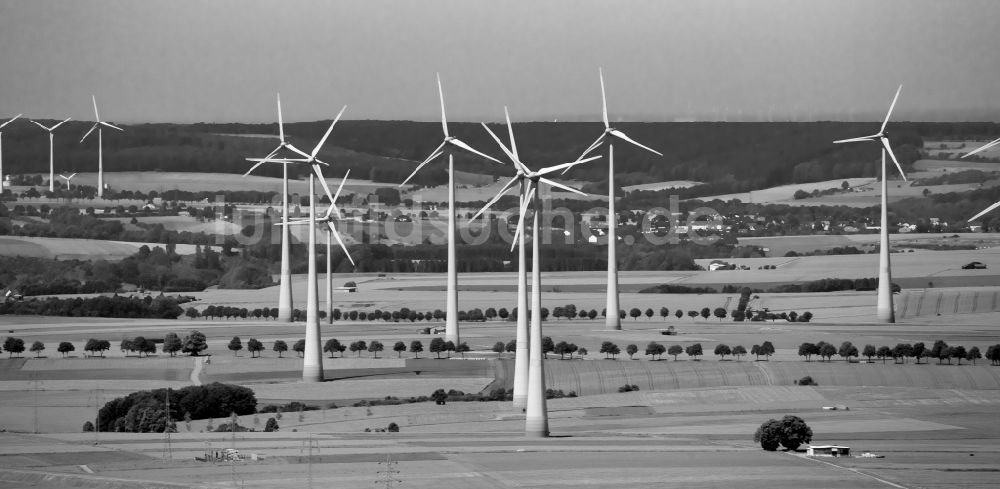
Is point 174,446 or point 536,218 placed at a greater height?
point 536,218

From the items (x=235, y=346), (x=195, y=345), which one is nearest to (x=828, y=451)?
(x=235, y=346)

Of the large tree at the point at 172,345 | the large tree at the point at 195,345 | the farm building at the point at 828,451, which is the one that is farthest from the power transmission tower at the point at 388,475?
the large tree at the point at 172,345

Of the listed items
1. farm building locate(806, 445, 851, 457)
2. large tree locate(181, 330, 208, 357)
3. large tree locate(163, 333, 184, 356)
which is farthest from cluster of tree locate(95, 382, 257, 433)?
farm building locate(806, 445, 851, 457)

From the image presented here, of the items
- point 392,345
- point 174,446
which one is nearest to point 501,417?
point 174,446

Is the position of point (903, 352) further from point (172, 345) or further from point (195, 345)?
point (172, 345)

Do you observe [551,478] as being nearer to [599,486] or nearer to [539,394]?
[599,486]

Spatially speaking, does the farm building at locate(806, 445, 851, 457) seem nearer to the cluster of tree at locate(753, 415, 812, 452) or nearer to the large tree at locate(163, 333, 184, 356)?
the cluster of tree at locate(753, 415, 812, 452)

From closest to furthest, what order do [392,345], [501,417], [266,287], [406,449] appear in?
[406,449], [501,417], [392,345], [266,287]
